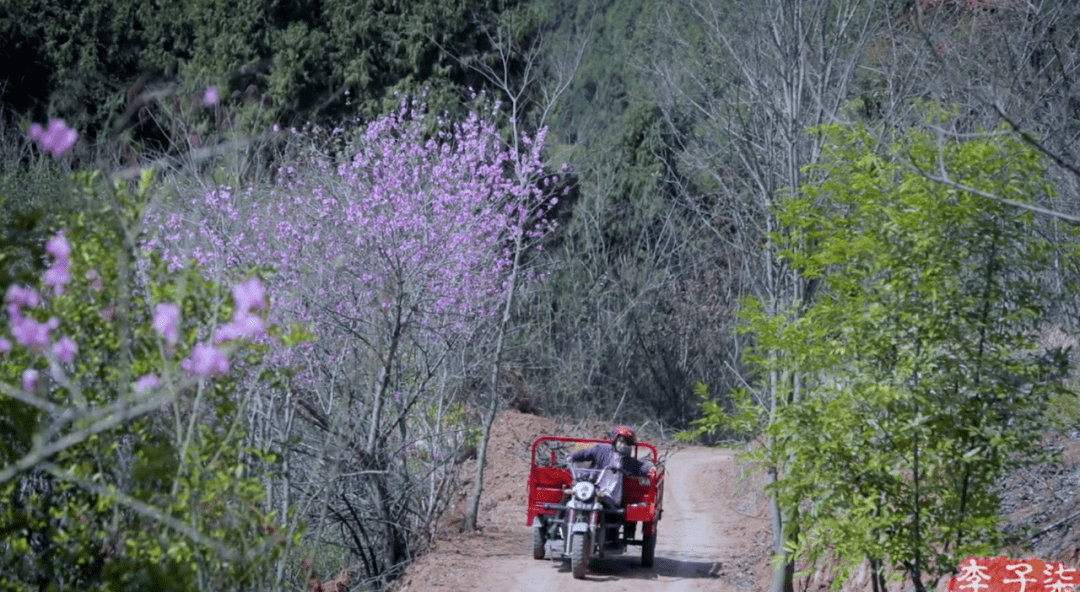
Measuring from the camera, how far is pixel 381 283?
13.1 metres

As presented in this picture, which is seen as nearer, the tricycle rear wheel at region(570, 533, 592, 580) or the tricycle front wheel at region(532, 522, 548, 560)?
the tricycle rear wheel at region(570, 533, 592, 580)

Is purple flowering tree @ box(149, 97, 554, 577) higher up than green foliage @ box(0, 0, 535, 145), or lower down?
A: lower down

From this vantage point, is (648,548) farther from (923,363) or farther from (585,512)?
(923,363)

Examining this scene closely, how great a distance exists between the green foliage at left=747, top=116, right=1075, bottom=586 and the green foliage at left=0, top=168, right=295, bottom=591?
3938mm

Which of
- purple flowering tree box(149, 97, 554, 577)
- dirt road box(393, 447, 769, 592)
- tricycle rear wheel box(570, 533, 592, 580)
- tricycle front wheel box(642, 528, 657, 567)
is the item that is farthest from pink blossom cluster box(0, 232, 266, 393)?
tricycle front wheel box(642, 528, 657, 567)

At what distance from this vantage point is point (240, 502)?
496 centimetres

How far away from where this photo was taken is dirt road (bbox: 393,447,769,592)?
40.0ft

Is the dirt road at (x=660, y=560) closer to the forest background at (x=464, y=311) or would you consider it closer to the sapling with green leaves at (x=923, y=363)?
the forest background at (x=464, y=311)

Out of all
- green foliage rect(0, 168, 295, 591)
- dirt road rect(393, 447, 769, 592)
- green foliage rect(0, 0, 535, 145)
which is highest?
green foliage rect(0, 0, 535, 145)

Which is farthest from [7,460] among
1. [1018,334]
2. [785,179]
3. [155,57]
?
[155,57]

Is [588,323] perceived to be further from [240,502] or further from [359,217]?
[240,502]

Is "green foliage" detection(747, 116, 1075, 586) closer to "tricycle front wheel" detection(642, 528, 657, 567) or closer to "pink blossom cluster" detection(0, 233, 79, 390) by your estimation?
"pink blossom cluster" detection(0, 233, 79, 390)

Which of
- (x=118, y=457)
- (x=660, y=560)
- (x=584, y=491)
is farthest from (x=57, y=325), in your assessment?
(x=660, y=560)

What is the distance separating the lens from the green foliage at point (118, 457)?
4.31 metres
